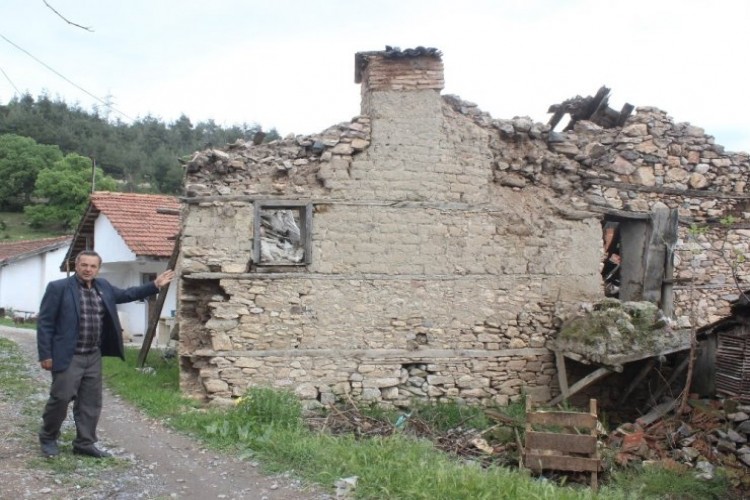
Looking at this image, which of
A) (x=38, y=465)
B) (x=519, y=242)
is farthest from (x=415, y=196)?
(x=38, y=465)

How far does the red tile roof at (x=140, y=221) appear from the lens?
16750 mm

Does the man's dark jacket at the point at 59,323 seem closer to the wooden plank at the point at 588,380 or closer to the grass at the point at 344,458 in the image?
the grass at the point at 344,458

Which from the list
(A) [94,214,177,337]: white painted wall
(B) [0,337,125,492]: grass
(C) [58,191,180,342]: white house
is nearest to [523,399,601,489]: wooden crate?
(B) [0,337,125,492]: grass

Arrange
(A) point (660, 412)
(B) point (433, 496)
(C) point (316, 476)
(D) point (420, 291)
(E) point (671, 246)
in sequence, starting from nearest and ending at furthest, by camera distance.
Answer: (B) point (433, 496)
(C) point (316, 476)
(A) point (660, 412)
(D) point (420, 291)
(E) point (671, 246)

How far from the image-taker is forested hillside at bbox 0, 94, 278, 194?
4544cm

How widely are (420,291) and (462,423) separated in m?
1.84

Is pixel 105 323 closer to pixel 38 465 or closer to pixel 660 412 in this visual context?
pixel 38 465

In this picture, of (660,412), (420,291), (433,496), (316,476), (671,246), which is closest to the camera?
(433,496)

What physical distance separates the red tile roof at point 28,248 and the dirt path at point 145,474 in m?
21.8

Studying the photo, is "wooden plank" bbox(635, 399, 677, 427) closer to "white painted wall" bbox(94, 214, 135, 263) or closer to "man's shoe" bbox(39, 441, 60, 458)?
"man's shoe" bbox(39, 441, 60, 458)

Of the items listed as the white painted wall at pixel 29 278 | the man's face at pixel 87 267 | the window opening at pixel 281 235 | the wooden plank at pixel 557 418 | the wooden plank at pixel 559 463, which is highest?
the window opening at pixel 281 235

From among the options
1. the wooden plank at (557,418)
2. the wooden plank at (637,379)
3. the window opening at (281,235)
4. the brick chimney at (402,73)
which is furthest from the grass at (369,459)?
the brick chimney at (402,73)

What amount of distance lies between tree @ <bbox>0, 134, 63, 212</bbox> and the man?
1565 inches

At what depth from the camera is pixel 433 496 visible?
4965 millimetres
